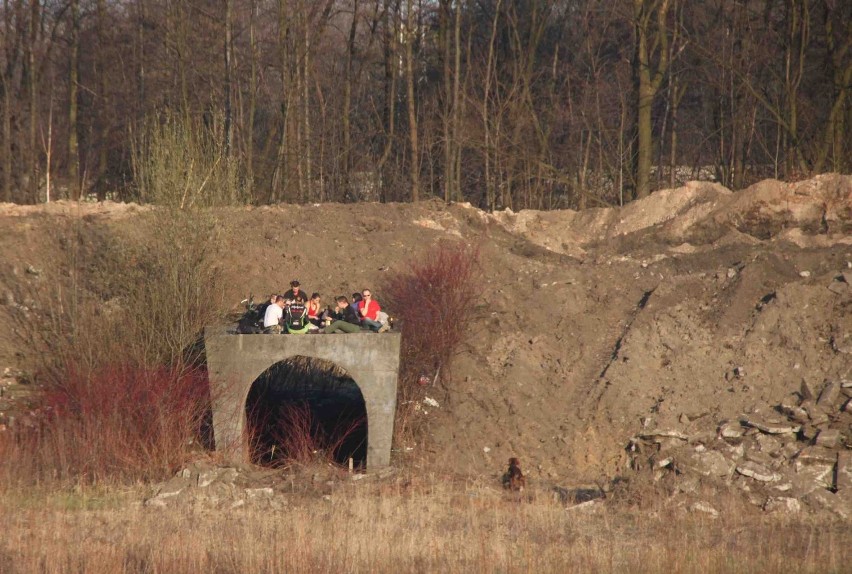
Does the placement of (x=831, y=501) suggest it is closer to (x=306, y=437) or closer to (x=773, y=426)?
(x=773, y=426)

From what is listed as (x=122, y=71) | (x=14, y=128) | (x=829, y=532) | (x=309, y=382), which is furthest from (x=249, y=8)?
(x=829, y=532)

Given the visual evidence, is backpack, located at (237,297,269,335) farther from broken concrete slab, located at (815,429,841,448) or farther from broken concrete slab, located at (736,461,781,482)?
broken concrete slab, located at (815,429,841,448)

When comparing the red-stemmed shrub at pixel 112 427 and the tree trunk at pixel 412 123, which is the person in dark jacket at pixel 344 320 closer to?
the red-stemmed shrub at pixel 112 427


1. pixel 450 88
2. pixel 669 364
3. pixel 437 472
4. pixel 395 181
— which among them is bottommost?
pixel 437 472

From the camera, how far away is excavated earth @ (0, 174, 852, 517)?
17.0 meters

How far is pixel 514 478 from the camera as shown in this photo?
15.7 m

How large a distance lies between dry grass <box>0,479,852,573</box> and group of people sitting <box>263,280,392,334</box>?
2.80 m

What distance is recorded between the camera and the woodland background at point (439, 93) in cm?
2962

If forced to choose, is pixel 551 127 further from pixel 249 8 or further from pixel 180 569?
Answer: pixel 180 569

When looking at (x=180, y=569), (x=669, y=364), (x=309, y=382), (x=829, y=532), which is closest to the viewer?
(x=180, y=569)

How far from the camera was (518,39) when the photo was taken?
3481cm

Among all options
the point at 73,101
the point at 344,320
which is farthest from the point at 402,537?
the point at 73,101

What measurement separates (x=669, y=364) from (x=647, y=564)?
27.3ft

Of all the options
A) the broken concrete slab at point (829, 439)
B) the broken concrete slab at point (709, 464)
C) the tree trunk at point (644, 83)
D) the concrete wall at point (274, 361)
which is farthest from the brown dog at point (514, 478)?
the tree trunk at point (644, 83)
